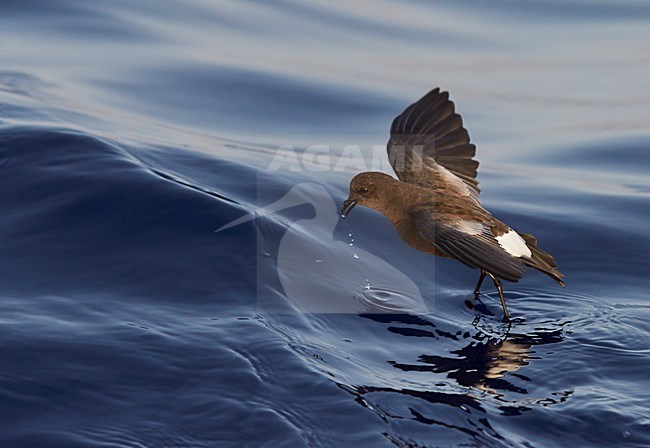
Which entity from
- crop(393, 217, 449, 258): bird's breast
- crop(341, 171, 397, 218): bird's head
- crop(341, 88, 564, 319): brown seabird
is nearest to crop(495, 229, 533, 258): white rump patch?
crop(341, 88, 564, 319): brown seabird

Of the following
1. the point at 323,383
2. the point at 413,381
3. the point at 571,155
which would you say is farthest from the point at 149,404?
the point at 571,155

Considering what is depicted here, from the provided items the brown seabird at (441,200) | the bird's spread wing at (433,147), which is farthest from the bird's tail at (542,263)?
the bird's spread wing at (433,147)

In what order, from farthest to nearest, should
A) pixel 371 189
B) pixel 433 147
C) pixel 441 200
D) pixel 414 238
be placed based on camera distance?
pixel 433 147 < pixel 371 189 < pixel 441 200 < pixel 414 238

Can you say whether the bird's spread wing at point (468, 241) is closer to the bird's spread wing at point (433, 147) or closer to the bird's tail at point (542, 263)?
the bird's tail at point (542, 263)

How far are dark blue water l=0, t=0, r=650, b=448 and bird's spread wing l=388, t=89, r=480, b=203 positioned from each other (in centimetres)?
58

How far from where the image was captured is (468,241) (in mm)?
5637

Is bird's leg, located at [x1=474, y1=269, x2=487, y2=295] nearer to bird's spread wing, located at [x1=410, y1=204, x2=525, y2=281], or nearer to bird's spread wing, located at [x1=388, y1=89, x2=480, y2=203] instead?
bird's spread wing, located at [x1=410, y1=204, x2=525, y2=281]

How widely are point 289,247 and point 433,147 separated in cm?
133

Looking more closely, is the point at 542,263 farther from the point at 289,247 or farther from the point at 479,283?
the point at 289,247

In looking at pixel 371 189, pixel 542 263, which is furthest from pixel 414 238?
pixel 542 263

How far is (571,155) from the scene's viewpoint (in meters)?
10.3

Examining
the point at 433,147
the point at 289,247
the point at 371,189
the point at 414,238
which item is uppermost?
the point at 433,147

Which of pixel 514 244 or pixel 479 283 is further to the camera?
pixel 479 283

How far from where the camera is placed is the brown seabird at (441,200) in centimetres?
562
